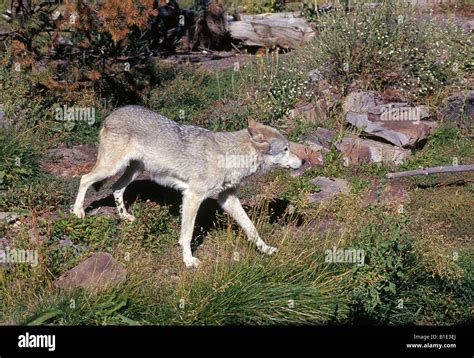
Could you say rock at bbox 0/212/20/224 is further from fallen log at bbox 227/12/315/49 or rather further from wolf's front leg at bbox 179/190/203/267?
fallen log at bbox 227/12/315/49

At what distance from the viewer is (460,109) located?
1335 centimetres

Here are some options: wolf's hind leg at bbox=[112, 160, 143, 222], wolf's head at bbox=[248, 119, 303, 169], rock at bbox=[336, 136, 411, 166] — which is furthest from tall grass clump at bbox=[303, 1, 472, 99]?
wolf's hind leg at bbox=[112, 160, 143, 222]

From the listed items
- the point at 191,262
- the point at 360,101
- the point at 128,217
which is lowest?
the point at 191,262

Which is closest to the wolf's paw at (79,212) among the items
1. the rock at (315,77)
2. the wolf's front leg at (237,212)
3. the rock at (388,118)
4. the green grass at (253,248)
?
the green grass at (253,248)

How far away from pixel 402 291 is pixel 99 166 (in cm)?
406

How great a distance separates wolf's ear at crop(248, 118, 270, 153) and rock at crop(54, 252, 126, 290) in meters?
2.49

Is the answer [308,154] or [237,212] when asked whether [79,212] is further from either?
[308,154]

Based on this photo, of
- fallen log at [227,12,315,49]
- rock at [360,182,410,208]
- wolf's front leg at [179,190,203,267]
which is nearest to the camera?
wolf's front leg at [179,190,203,267]

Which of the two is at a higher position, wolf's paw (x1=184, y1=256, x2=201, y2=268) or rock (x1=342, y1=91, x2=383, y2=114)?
rock (x1=342, y1=91, x2=383, y2=114)

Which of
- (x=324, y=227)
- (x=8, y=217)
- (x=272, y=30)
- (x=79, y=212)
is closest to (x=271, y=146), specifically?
(x=324, y=227)

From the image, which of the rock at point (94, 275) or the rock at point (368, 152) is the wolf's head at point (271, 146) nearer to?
the rock at point (94, 275)

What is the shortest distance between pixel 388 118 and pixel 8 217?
6.32m

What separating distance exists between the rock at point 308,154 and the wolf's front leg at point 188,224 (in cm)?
306

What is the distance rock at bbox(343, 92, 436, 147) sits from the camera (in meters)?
12.5
